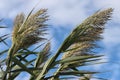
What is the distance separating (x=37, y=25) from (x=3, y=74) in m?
0.59

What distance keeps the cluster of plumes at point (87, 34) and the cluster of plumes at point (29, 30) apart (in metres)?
0.31

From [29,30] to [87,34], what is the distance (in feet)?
1.95

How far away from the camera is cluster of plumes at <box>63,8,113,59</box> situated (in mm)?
4141

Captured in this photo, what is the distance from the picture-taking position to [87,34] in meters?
4.25

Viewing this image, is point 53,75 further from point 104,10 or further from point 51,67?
point 104,10

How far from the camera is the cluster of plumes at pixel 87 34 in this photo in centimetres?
414

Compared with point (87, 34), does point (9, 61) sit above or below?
below

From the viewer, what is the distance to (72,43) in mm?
4215

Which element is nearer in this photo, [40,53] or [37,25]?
[37,25]

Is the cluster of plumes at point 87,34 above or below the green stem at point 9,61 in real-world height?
above

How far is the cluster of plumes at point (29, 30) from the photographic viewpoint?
4137 millimetres

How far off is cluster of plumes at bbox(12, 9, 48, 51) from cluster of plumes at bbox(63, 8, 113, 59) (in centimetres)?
31

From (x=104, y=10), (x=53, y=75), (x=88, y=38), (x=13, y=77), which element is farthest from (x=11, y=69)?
(x=104, y=10)

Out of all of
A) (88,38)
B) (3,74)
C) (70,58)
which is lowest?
(3,74)
